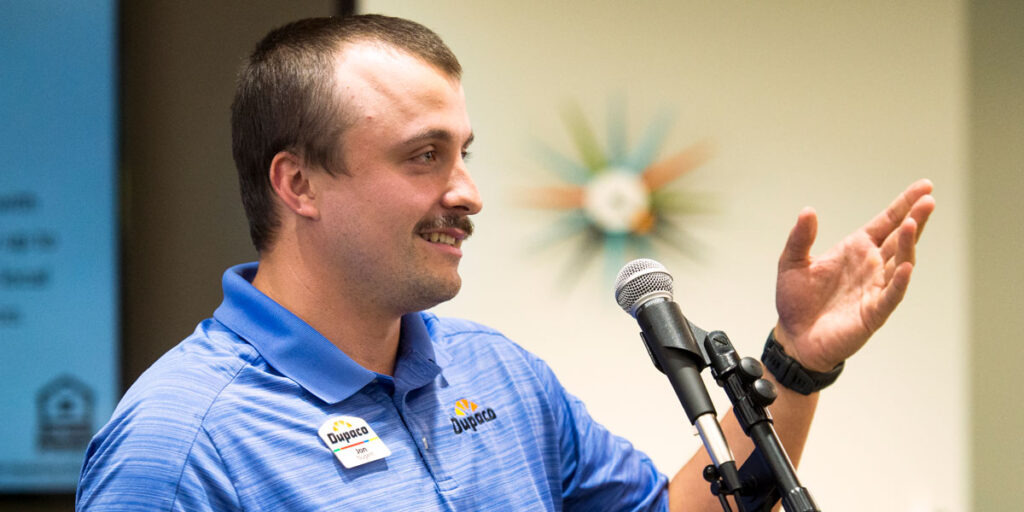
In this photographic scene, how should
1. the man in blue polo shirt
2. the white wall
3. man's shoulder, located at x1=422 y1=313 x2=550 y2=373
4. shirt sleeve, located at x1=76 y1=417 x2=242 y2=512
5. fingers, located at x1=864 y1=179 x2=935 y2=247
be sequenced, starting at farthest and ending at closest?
the white wall, man's shoulder, located at x1=422 y1=313 x2=550 y2=373, fingers, located at x1=864 y1=179 x2=935 y2=247, the man in blue polo shirt, shirt sleeve, located at x1=76 y1=417 x2=242 y2=512

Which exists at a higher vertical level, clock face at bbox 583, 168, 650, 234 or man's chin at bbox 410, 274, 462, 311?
clock face at bbox 583, 168, 650, 234

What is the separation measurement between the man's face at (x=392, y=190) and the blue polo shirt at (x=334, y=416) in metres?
0.12

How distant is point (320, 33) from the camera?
53.5 inches

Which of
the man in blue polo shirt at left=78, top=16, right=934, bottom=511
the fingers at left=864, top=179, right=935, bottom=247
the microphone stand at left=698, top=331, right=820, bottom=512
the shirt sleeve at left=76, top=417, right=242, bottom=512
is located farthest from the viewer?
the fingers at left=864, top=179, right=935, bottom=247

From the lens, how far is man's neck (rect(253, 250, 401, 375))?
1.30 m

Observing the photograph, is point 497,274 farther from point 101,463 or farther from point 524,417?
point 101,463

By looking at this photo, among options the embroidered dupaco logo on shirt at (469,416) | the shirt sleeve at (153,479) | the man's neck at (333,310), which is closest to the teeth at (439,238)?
the man's neck at (333,310)

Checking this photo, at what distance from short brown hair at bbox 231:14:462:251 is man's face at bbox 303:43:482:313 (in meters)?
0.03

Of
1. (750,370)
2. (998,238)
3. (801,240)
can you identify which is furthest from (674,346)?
(998,238)

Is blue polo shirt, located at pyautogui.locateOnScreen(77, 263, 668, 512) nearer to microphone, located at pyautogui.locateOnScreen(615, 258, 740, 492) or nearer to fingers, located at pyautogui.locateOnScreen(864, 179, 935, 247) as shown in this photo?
microphone, located at pyautogui.locateOnScreen(615, 258, 740, 492)

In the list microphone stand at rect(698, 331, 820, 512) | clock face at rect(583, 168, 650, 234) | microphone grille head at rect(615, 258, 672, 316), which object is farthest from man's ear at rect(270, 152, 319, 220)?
clock face at rect(583, 168, 650, 234)

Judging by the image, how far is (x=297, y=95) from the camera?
1312 millimetres

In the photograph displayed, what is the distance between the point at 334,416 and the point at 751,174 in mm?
1476

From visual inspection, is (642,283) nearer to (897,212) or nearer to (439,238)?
(439,238)
